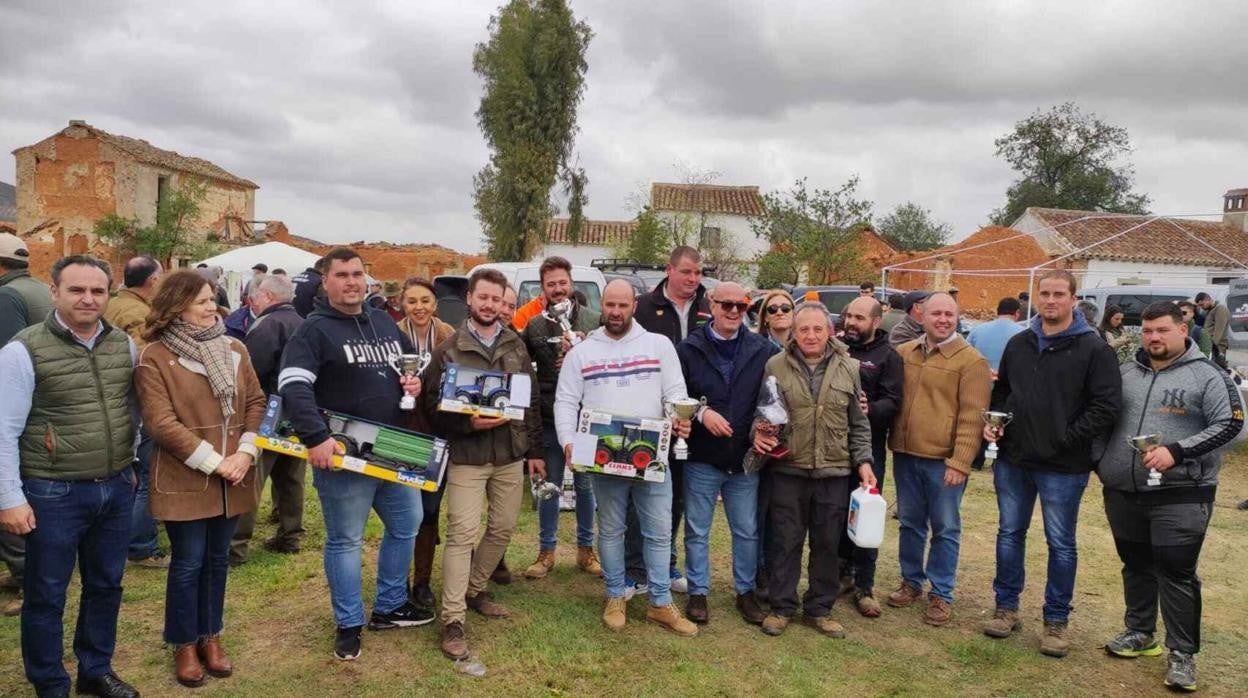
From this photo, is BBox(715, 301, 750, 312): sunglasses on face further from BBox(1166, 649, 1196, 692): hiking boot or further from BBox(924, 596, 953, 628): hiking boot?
BBox(1166, 649, 1196, 692): hiking boot

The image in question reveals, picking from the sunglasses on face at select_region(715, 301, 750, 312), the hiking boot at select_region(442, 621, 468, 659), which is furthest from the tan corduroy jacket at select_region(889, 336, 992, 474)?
the hiking boot at select_region(442, 621, 468, 659)

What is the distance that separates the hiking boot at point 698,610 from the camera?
193 inches

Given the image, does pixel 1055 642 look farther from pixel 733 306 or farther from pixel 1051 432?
pixel 733 306

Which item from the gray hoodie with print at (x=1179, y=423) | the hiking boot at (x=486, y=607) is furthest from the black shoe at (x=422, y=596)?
the gray hoodie with print at (x=1179, y=423)

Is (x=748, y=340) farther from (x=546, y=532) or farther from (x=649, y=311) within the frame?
(x=546, y=532)

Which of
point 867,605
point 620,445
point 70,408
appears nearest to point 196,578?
point 70,408

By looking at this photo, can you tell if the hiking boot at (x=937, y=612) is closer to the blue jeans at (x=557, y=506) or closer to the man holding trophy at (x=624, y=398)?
the man holding trophy at (x=624, y=398)

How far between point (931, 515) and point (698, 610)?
5.30 feet

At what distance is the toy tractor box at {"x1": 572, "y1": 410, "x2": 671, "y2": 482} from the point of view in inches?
171

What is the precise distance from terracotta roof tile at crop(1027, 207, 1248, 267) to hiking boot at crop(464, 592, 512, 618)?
90.8ft

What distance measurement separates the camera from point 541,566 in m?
5.55

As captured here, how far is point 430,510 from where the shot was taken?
15.8ft

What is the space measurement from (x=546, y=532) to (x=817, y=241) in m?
24.7

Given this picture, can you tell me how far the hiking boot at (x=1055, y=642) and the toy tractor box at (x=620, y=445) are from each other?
252 centimetres
